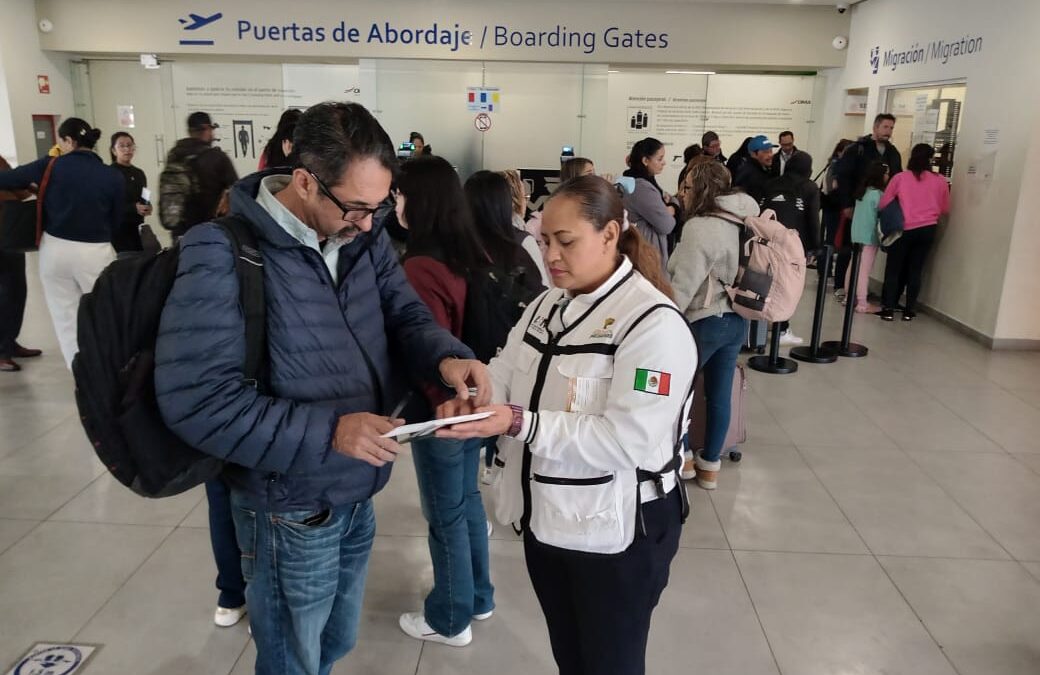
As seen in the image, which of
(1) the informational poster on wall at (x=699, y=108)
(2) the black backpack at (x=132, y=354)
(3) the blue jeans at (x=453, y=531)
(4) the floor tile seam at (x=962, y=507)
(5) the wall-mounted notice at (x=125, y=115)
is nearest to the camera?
(2) the black backpack at (x=132, y=354)

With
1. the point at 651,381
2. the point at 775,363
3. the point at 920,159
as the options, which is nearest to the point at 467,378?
the point at 651,381

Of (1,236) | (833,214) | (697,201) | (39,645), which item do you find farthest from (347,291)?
(833,214)

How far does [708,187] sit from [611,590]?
2330mm

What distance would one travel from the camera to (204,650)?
251cm

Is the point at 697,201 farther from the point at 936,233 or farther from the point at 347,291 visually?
the point at 936,233

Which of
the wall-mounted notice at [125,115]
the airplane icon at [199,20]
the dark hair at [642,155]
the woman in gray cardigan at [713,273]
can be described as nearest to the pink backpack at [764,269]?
the woman in gray cardigan at [713,273]

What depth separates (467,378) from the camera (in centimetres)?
166

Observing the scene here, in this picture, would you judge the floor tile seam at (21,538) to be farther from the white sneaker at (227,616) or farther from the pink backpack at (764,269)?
the pink backpack at (764,269)

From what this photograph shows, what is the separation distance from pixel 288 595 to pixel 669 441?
885mm

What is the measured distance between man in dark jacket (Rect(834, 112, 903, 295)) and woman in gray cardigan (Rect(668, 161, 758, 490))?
4.90 meters

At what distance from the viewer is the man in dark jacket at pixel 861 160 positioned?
310 inches

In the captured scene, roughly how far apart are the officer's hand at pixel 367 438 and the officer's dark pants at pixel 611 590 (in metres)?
0.49

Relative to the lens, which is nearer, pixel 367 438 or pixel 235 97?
pixel 367 438

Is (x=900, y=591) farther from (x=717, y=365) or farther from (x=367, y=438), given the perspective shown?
(x=367, y=438)
